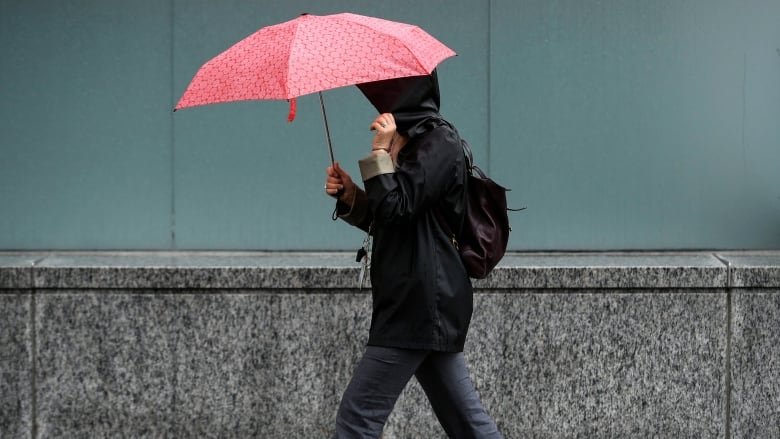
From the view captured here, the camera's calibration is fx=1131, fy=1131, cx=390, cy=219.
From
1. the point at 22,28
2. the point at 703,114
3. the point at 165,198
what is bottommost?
the point at 165,198

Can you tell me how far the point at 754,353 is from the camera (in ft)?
18.5

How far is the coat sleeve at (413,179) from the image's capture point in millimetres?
3562

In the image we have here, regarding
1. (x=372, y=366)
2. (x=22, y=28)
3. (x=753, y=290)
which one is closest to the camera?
(x=372, y=366)

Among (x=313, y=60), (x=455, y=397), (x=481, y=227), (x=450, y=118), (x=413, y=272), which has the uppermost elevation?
(x=313, y=60)

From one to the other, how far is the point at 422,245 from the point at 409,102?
0.47 metres

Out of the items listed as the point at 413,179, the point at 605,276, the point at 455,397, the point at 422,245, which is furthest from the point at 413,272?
the point at 605,276

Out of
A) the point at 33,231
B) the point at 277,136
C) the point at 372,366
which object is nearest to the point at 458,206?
the point at 372,366

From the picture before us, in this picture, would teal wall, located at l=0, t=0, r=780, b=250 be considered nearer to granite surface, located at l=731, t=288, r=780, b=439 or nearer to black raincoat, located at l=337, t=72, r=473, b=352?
granite surface, located at l=731, t=288, r=780, b=439

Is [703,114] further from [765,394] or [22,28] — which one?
[22,28]

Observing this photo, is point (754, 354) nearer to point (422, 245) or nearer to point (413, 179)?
point (422, 245)

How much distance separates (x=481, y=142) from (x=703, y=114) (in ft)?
4.05

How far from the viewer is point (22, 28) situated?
6.23 m

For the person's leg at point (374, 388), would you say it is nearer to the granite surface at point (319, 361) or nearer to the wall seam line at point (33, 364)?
the granite surface at point (319, 361)

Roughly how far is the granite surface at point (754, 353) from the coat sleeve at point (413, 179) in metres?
2.58
